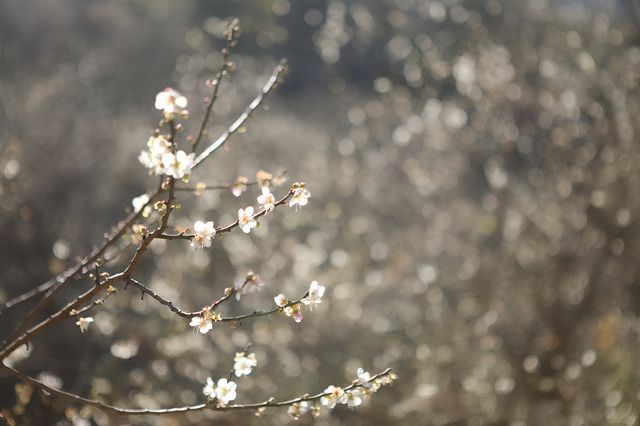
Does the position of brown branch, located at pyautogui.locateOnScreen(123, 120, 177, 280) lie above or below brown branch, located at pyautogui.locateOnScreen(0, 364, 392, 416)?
above

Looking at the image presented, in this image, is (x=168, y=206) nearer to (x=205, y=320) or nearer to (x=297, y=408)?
(x=205, y=320)

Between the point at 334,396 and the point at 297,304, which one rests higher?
the point at 297,304

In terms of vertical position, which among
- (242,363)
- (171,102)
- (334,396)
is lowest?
(334,396)

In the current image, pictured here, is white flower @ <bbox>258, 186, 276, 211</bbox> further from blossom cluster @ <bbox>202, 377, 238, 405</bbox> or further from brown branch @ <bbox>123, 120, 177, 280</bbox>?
blossom cluster @ <bbox>202, 377, 238, 405</bbox>

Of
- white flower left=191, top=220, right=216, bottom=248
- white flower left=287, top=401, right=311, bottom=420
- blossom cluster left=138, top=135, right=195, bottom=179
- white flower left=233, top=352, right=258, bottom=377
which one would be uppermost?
blossom cluster left=138, top=135, right=195, bottom=179

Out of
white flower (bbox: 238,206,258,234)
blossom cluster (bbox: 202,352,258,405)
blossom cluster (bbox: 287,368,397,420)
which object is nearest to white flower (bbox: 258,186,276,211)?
white flower (bbox: 238,206,258,234)

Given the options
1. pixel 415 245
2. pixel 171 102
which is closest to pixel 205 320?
pixel 171 102

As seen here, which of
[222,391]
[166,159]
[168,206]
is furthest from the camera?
[222,391]
